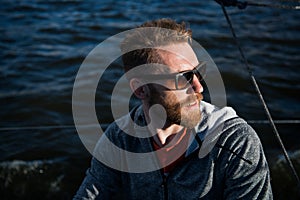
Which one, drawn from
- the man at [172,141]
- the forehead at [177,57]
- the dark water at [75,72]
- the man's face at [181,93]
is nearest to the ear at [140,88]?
the man at [172,141]

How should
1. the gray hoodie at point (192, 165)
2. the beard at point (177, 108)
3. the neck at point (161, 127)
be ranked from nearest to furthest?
1. the gray hoodie at point (192, 165)
2. the beard at point (177, 108)
3. the neck at point (161, 127)

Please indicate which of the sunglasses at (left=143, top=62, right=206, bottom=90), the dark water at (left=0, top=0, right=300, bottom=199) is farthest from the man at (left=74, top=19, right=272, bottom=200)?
the dark water at (left=0, top=0, right=300, bottom=199)

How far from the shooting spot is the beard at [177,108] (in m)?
2.26

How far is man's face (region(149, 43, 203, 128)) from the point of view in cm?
227

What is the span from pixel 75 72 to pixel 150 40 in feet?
13.9

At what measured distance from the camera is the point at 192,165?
7.49 feet

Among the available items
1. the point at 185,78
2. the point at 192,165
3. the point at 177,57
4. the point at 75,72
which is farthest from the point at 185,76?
the point at 75,72

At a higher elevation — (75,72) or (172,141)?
(172,141)

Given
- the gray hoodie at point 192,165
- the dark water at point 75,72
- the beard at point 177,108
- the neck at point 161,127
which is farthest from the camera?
the dark water at point 75,72

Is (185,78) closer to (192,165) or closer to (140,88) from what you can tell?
(140,88)

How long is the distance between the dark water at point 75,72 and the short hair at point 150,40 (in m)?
1.47

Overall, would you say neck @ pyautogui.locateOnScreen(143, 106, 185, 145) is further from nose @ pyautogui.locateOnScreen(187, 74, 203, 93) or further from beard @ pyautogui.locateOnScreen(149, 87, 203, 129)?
nose @ pyautogui.locateOnScreen(187, 74, 203, 93)

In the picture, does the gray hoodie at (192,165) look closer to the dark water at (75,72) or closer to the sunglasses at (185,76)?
the sunglasses at (185,76)

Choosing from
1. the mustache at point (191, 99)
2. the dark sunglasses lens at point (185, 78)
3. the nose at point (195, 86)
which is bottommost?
the mustache at point (191, 99)
